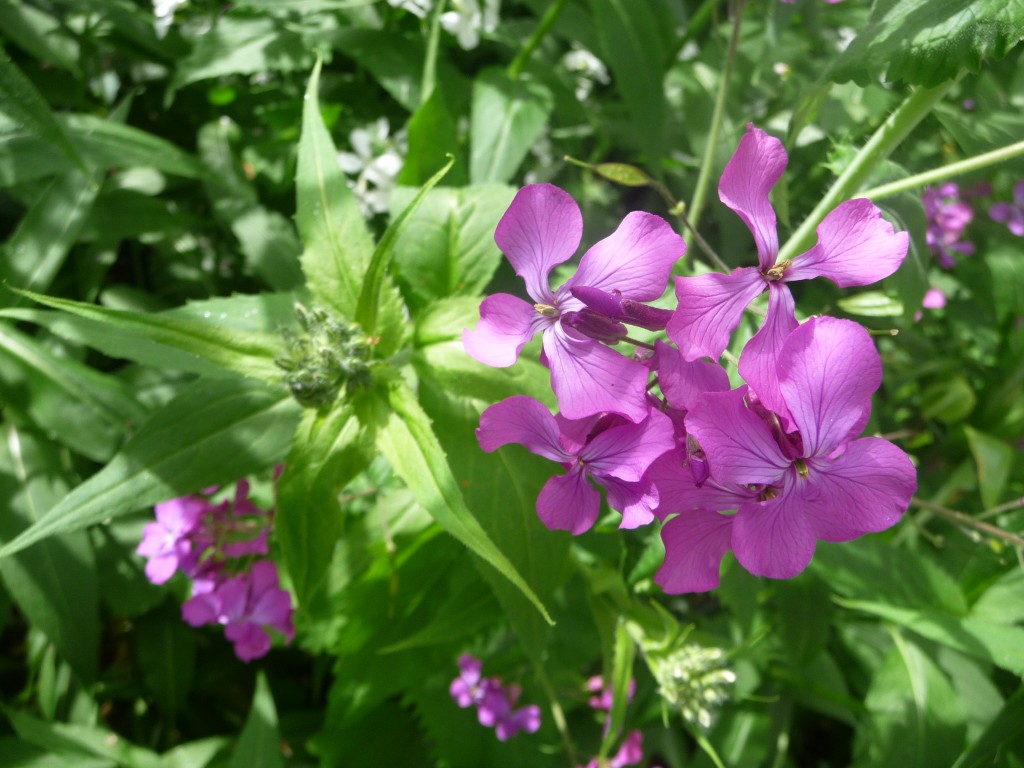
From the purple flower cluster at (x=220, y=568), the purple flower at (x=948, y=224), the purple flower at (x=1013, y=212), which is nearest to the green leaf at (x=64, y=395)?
the purple flower cluster at (x=220, y=568)

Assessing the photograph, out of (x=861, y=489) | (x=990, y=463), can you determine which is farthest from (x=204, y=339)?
(x=990, y=463)

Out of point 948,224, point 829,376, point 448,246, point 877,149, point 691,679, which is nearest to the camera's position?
point 829,376

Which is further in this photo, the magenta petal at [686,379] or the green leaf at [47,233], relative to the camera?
the green leaf at [47,233]

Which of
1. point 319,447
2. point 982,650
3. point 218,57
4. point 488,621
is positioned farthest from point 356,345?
point 982,650

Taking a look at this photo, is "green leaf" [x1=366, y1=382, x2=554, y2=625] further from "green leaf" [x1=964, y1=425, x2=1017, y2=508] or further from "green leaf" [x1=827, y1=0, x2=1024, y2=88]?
"green leaf" [x1=964, y1=425, x2=1017, y2=508]

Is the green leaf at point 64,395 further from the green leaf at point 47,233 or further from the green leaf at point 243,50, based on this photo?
the green leaf at point 243,50

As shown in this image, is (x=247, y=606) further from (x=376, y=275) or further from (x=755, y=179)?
(x=755, y=179)
